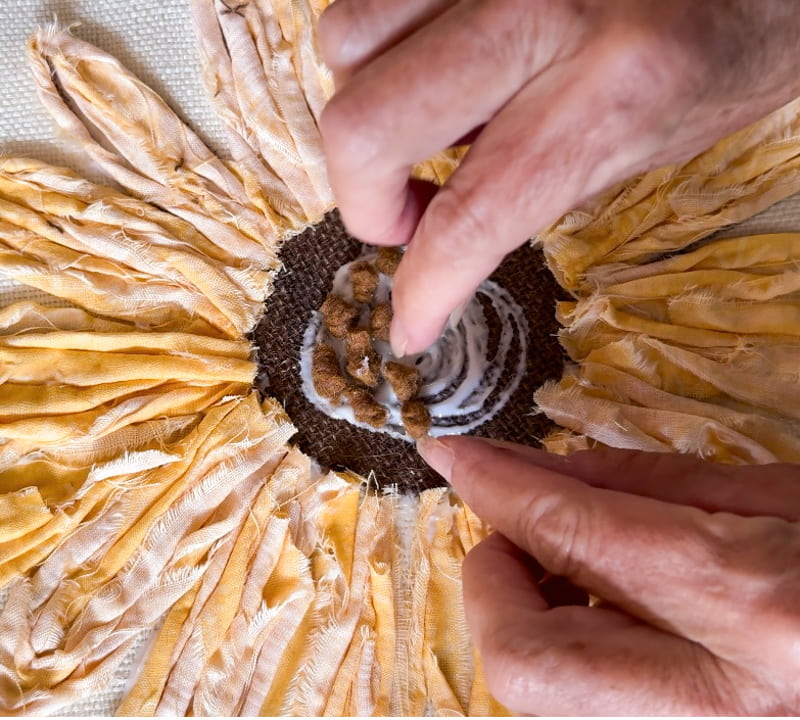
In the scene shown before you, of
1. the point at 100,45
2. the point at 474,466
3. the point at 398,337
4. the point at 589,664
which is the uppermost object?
the point at 100,45

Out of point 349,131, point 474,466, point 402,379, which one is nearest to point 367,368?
point 402,379

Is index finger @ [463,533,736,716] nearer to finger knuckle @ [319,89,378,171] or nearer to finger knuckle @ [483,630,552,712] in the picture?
finger knuckle @ [483,630,552,712]

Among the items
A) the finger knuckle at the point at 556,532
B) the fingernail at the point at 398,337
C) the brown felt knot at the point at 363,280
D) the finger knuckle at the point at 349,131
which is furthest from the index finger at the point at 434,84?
the brown felt knot at the point at 363,280

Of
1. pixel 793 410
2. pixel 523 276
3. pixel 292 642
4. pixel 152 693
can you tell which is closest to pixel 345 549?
pixel 292 642

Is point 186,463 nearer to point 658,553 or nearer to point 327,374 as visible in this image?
point 327,374

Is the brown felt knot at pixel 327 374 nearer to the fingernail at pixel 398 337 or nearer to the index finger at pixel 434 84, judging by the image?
the fingernail at pixel 398 337

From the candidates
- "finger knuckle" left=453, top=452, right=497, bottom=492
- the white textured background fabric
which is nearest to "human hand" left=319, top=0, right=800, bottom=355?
"finger knuckle" left=453, top=452, right=497, bottom=492
